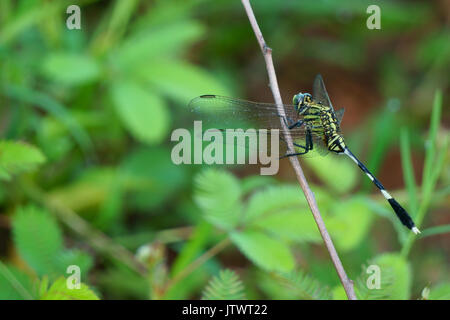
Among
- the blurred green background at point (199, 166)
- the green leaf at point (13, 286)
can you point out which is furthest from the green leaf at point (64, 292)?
the green leaf at point (13, 286)

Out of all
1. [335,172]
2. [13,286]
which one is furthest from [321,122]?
[13,286]

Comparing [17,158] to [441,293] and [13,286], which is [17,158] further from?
[441,293]

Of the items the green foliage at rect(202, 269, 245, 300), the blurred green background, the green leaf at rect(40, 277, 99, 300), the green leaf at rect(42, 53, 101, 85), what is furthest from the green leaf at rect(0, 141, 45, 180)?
the green leaf at rect(42, 53, 101, 85)

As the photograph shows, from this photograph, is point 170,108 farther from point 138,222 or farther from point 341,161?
point 341,161

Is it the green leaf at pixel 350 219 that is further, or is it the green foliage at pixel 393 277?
the green leaf at pixel 350 219

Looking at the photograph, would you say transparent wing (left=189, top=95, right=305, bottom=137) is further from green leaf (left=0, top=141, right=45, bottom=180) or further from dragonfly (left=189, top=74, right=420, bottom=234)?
green leaf (left=0, top=141, right=45, bottom=180)

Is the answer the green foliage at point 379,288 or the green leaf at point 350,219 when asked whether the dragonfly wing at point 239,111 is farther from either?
the green foliage at point 379,288
